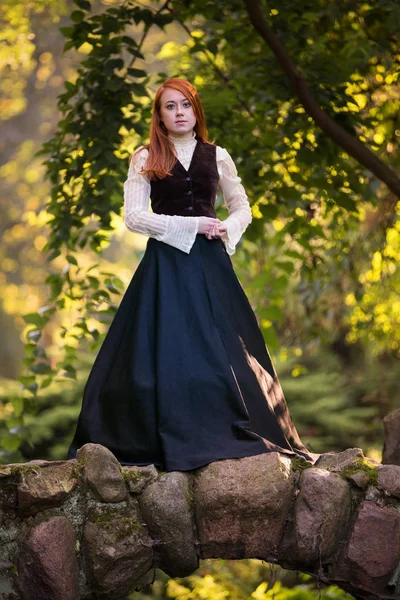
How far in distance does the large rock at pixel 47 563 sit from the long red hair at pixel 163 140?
138cm

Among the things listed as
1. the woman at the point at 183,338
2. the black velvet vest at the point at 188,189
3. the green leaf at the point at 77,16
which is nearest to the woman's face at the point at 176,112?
the woman at the point at 183,338

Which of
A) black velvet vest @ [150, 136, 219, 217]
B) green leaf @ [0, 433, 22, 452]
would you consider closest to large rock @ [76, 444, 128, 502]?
black velvet vest @ [150, 136, 219, 217]

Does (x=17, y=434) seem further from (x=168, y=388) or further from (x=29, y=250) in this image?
(x=29, y=250)

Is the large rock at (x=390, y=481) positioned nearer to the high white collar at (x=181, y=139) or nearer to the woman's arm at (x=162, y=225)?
the woman's arm at (x=162, y=225)

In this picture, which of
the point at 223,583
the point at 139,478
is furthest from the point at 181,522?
the point at 223,583

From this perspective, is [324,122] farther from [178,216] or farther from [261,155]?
[178,216]

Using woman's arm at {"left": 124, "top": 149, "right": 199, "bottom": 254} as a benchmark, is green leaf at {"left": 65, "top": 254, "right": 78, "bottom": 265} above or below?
below

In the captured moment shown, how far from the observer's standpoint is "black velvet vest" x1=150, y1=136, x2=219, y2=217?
352 cm

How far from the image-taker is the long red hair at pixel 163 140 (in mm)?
3500

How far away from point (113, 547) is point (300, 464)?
0.74 meters

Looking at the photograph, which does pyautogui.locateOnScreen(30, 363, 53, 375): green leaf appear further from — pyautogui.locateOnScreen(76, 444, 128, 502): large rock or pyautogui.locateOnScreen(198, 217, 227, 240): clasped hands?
pyautogui.locateOnScreen(76, 444, 128, 502): large rock

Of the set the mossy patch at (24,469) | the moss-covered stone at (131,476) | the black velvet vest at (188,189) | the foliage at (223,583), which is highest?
the black velvet vest at (188,189)

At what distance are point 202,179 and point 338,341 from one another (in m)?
5.93

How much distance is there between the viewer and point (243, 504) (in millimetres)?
3027
